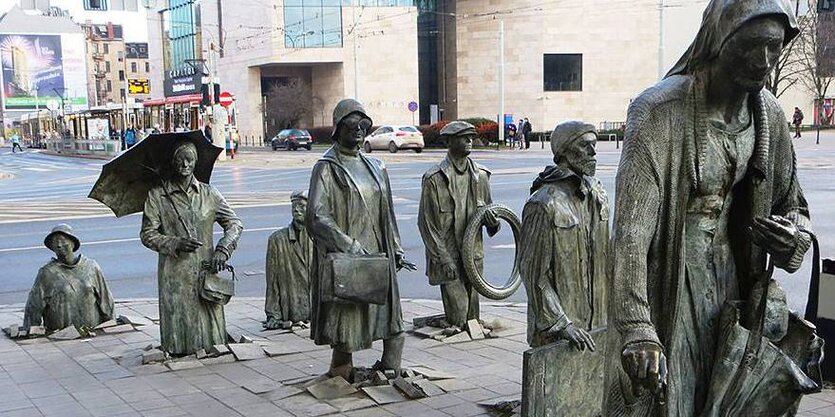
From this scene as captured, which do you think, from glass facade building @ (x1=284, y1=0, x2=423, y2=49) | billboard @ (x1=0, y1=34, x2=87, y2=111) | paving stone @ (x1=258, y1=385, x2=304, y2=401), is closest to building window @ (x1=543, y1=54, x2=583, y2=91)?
glass facade building @ (x1=284, y1=0, x2=423, y2=49)

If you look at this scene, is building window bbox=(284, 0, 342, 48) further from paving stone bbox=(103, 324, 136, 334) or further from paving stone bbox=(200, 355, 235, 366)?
paving stone bbox=(200, 355, 235, 366)

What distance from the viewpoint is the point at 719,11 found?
2961mm

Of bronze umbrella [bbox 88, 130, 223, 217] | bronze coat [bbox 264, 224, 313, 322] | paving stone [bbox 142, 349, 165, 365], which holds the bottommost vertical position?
paving stone [bbox 142, 349, 165, 365]

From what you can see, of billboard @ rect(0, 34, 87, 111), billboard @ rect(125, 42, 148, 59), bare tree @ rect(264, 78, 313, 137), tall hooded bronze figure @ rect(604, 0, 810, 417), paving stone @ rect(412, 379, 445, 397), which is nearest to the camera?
tall hooded bronze figure @ rect(604, 0, 810, 417)

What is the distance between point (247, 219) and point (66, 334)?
9056mm

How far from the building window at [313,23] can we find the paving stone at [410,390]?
56.4 m

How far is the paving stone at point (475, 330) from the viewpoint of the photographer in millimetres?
8977

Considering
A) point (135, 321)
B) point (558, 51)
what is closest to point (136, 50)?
point (558, 51)

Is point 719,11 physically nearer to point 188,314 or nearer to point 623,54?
point 188,314

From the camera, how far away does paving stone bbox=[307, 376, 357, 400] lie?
6.96 meters

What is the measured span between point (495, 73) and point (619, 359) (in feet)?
199

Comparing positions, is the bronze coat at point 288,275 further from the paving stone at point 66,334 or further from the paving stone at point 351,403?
the paving stone at point 351,403

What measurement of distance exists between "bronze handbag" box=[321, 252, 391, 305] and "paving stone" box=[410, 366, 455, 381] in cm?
105

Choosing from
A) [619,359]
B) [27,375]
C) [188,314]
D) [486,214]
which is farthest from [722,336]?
[27,375]
